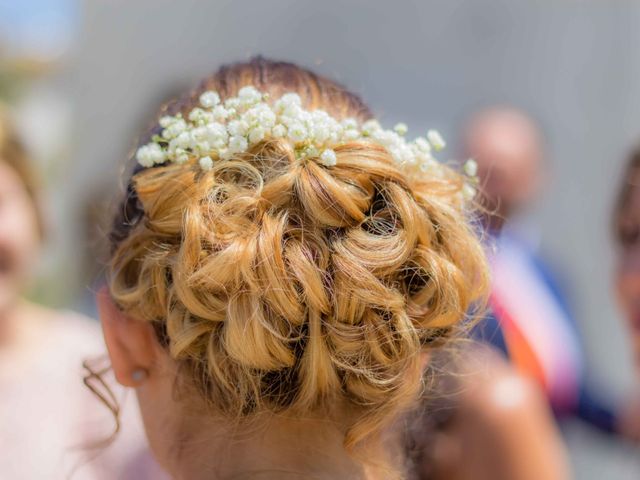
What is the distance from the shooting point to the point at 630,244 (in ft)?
5.58

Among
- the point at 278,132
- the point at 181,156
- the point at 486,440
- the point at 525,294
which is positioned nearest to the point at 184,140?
the point at 181,156

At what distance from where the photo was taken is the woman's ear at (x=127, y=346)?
3.45ft

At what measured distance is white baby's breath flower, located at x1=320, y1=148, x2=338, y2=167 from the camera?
960 millimetres

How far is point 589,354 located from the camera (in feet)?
13.0

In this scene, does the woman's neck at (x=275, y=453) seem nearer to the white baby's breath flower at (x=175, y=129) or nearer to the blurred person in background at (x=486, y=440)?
the white baby's breath flower at (x=175, y=129)

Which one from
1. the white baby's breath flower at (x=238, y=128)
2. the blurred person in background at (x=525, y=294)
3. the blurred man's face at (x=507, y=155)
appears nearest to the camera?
the white baby's breath flower at (x=238, y=128)

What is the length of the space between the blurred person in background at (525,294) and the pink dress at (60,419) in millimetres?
821

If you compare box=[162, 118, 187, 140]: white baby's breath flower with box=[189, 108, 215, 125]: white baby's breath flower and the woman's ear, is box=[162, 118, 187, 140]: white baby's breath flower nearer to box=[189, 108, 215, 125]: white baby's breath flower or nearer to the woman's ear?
box=[189, 108, 215, 125]: white baby's breath flower

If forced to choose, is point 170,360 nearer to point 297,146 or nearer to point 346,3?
point 297,146

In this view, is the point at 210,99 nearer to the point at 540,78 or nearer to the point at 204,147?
the point at 204,147

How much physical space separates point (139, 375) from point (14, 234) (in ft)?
3.57

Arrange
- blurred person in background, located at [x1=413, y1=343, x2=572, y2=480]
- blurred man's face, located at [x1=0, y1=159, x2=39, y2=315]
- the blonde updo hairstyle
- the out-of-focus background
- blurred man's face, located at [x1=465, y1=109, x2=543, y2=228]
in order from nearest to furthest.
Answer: the blonde updo hairstyle < blurred person in background, located at [x1=413, y1=343, x2=572, y2=480] < blurred man's face, located at [x1=0, y1=159, x2=39, y2=315] < blurred man's face, located at [x1=465, y1=109, x2=543, y2=228] < the out-of-focus background

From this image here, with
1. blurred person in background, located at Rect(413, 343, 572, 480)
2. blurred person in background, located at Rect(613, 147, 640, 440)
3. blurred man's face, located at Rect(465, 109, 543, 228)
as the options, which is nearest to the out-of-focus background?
blurred man's face, located at Rect(465, 109, 543, 228)

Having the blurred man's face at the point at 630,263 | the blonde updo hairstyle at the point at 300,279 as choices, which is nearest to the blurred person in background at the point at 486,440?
the blurred man's face at the point at 630,263
